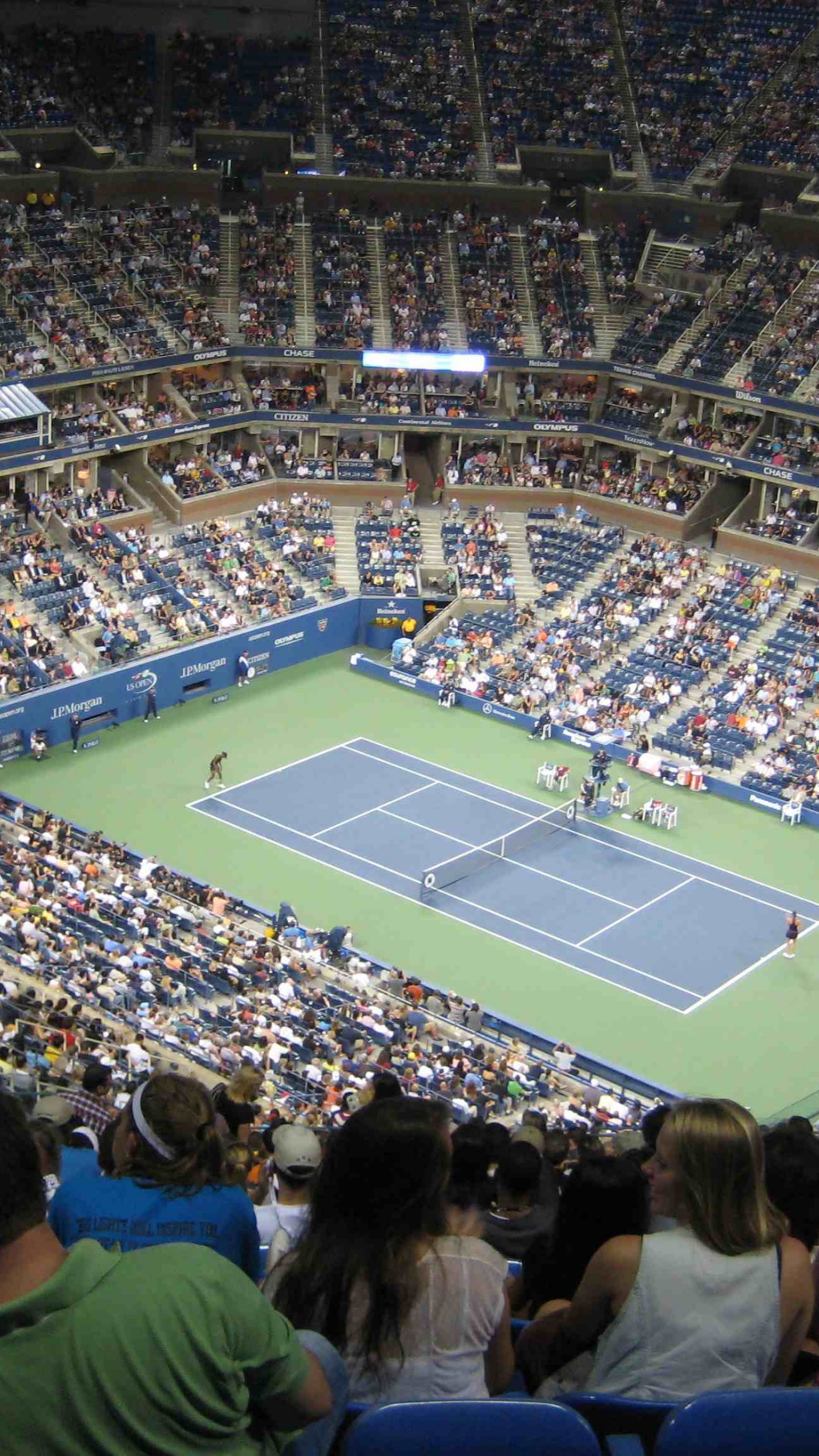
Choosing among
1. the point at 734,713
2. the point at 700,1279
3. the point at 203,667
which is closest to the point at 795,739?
Answer: the point at 734,713

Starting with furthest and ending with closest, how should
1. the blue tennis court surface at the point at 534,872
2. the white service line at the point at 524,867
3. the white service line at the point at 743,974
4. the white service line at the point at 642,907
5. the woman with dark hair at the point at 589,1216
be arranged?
the white service line at the point at 524,867 < the white service line at the point at 642,907 < the blue tennis court surface at the point at 534,872 < the white service line at the point at 743,974 < the woman with dark hair at the point at 589,1216

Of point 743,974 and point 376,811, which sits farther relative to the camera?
point 376,811

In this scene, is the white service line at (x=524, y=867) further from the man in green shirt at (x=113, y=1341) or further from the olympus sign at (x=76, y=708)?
the man in green shirt at (x=113, y=1341)

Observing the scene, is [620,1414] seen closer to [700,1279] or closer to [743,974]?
[700,1279]

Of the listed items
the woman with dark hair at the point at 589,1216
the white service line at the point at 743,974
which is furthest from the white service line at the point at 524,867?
the woman with dark hair at the point at 589,1216

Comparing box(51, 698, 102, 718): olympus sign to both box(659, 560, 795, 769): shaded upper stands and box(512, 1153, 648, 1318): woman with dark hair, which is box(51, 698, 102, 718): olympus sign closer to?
box(659, 560, 795, 769): shaded upper stands

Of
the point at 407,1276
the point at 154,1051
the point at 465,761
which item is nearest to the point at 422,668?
the point at 465,761

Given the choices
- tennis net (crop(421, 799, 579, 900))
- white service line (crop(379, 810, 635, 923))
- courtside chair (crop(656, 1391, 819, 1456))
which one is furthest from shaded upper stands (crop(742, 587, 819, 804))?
courtside chair (crop(656, 1391, 819, 1456))
